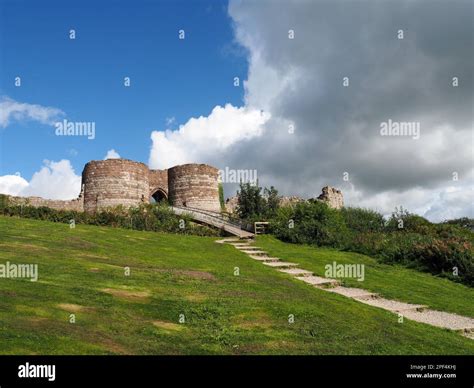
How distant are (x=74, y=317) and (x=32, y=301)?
54.3 inches

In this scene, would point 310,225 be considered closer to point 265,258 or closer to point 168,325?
point 265,258

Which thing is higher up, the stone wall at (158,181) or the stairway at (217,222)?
the stone wall at (158,181)

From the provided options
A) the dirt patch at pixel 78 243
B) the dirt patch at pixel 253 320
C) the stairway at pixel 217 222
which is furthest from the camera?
the stairway at pixel 217 222

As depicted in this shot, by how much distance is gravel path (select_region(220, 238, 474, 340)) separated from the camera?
13.0m

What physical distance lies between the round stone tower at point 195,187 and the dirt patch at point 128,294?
4002 centimetres

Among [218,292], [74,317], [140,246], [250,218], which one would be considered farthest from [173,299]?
[250,218]

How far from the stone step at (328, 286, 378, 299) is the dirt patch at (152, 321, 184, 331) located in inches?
331

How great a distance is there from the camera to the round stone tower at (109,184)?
46906mm

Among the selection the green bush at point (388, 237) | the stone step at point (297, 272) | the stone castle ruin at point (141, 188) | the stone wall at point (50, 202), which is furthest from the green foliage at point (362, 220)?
the stone wall at point (50, 202)

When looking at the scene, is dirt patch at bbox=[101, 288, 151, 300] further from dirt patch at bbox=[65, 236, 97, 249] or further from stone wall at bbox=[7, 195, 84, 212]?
stone wall at bbox=[7, 195, 84, 212]

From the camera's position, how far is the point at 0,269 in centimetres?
1185

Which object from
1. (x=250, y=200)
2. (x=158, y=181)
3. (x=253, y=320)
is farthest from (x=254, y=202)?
(x=253, y=320)

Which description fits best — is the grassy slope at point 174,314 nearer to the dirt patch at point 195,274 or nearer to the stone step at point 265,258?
the dirt patch at point 195,274

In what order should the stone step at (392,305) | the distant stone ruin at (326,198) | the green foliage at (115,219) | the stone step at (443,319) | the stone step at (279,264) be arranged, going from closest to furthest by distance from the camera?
the stone step at (443,319)
the stone step at (392,305)
the stone step at (279,264)
the green foliage at (115,219)
the distant stone ruin at (326,198)
